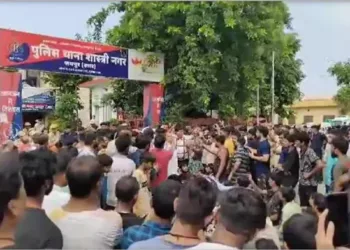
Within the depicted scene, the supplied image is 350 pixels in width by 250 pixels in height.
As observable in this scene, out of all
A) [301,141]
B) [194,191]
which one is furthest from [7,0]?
[301,141]

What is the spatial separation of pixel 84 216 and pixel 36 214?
361 millimetres

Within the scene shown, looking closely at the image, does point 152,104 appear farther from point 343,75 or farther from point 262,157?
point 343,75

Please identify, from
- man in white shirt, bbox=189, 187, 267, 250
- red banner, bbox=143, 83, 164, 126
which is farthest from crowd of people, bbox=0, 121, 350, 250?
red banner, bbox=143, 83, 164, 126

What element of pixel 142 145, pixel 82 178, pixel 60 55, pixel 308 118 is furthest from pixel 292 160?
pixel 308 118

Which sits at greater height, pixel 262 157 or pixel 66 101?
pixel 66 101

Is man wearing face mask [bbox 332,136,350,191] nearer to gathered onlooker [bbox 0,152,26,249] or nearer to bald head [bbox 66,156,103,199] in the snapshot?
bald head [bbox 66,156,103,199]

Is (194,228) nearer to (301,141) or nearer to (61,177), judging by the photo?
(61,177)

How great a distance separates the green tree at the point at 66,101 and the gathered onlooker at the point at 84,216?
18483 millimetres

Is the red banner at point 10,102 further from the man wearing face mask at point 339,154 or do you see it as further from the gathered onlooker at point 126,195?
the gathered onlooker at point 126,195

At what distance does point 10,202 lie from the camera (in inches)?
119

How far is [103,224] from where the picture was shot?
3.42 m

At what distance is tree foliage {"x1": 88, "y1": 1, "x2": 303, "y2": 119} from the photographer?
18422 millimetres

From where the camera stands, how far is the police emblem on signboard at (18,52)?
47.9 feet

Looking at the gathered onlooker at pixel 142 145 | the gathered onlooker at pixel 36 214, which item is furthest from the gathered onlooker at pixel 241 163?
the gathered onlooker at pixel 36 214
